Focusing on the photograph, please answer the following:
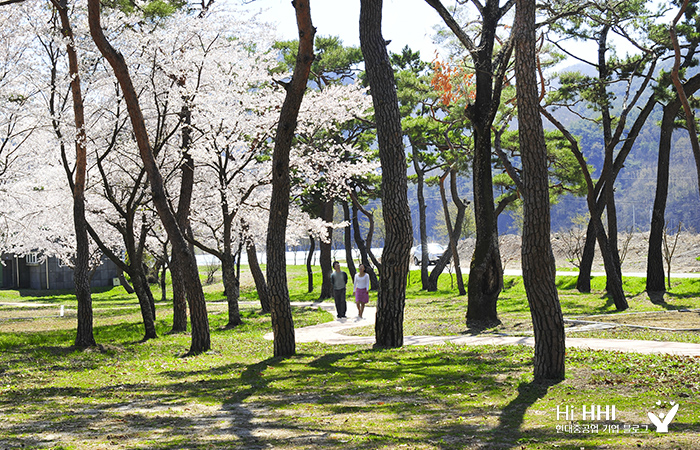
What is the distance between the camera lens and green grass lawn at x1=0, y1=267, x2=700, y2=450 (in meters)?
4.32

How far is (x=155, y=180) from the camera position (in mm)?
10219

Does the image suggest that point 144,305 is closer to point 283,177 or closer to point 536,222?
point 283,177

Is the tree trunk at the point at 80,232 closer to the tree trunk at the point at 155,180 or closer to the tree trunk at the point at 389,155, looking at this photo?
the tree trunk at the point at 155,180

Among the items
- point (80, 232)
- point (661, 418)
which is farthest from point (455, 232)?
point (661, 418)

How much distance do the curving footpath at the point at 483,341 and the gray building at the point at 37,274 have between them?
31929 mm

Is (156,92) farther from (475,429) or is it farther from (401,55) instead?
(401,55)

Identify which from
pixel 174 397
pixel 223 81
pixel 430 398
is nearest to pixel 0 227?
pixel 223 81

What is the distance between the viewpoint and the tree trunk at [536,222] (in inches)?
245

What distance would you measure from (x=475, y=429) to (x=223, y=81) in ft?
43.9

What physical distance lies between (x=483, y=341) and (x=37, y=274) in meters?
41.1

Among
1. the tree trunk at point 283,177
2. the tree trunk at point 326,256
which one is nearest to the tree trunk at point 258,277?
the tree trunk at point 326,256

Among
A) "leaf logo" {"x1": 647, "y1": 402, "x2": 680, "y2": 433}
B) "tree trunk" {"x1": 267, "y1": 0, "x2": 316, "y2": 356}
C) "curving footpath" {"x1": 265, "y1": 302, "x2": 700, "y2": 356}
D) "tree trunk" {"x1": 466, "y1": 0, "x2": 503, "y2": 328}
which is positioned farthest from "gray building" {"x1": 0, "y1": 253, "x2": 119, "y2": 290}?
"leaf logo" {"x1": 647, "y1": 402, "x2": 680, "y2": 433}

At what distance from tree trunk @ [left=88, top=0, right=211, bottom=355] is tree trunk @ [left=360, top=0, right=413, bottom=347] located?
3.49 m

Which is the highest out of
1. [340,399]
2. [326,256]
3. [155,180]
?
[155,180]
